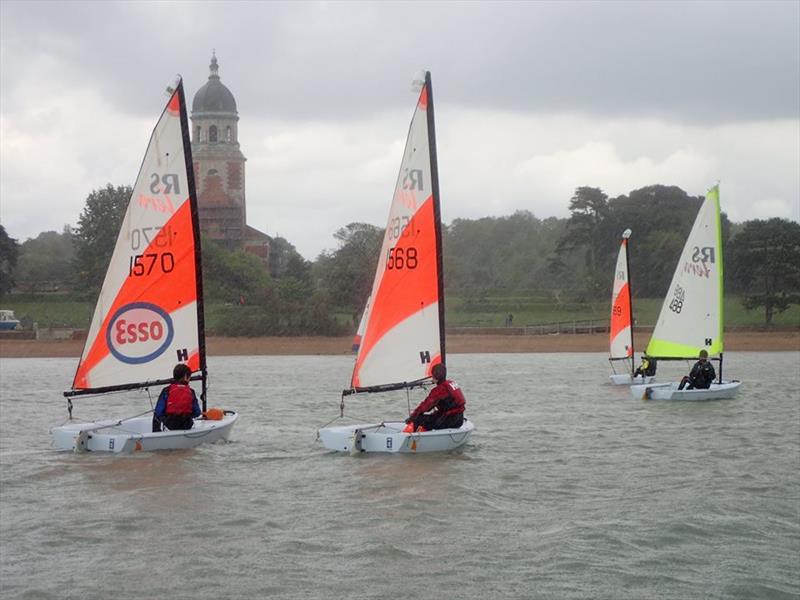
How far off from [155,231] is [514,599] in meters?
9.66

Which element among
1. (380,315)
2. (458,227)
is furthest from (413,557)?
(458,227)

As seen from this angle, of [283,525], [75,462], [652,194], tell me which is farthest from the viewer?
[652,194]

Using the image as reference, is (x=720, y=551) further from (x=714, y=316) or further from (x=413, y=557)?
(x=714, y=316)

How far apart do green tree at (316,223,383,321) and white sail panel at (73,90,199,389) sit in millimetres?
44563

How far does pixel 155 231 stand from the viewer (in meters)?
18.4

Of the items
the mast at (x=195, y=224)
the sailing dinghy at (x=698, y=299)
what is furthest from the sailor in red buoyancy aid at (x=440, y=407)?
the sailing dinghy at (x=698, y=299)

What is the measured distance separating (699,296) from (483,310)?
141 ft

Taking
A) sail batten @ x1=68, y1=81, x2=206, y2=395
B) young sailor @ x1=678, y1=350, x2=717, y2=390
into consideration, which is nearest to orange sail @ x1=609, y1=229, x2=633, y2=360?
young sailor @ x1=678, y1=350, x2=717, y2=390

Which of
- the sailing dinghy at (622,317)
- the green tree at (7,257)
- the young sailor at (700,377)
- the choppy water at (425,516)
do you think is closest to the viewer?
the choppy water at (425,516)

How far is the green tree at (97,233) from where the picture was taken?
74.4 meters

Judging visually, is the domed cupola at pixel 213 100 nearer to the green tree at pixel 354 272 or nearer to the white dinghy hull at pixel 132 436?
the green tree at pixel 354 272

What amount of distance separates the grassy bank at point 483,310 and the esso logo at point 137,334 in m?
43.8

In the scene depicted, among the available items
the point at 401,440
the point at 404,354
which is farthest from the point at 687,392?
the point at 401,440

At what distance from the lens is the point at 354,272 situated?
6588cm
